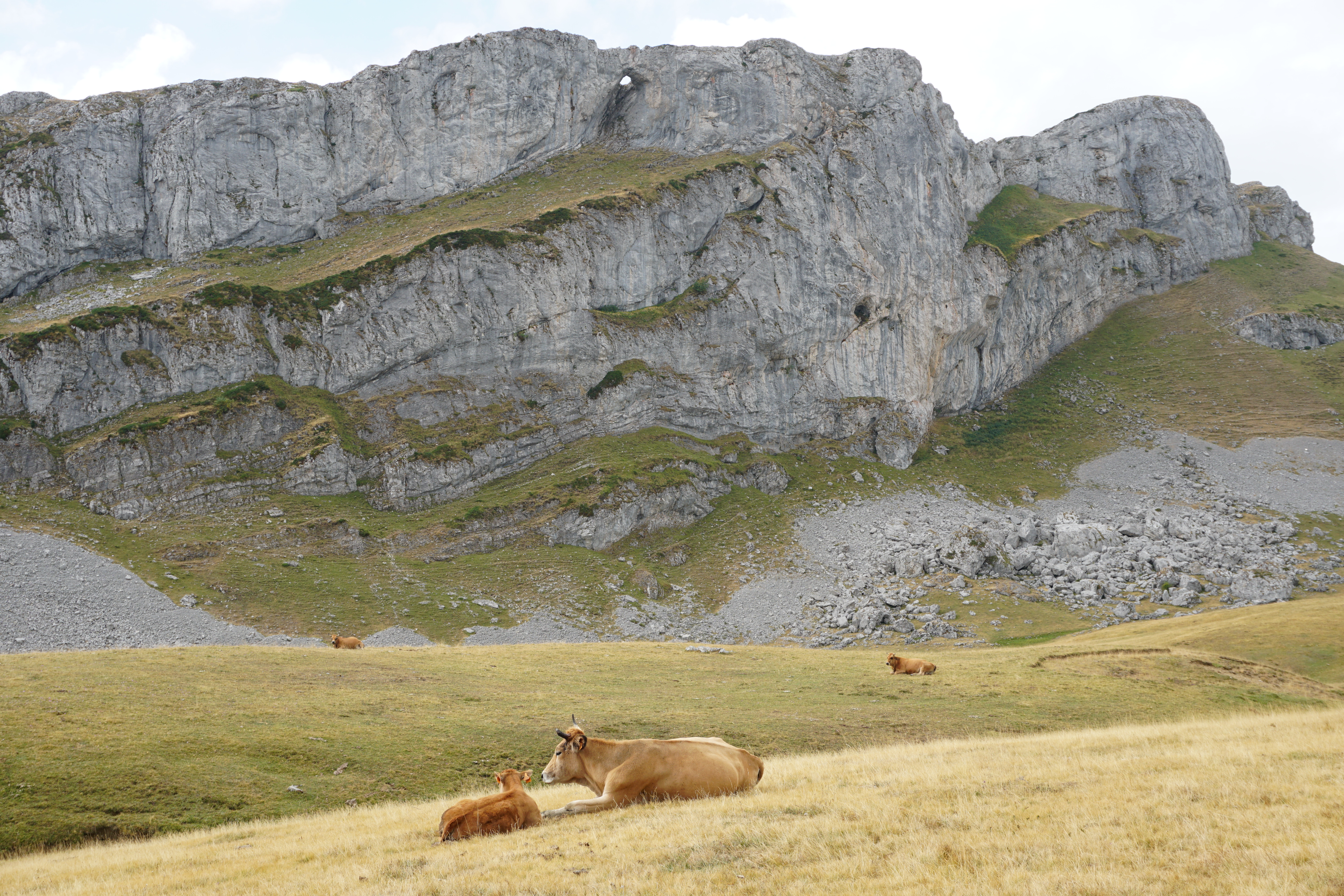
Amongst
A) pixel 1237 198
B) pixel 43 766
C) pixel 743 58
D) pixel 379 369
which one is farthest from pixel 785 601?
pixel 1237 198

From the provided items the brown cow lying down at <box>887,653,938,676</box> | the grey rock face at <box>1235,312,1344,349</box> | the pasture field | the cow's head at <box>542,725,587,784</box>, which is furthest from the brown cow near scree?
the grey rock face at <box>1235,312,1344,349</box>

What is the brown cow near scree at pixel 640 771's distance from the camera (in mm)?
13633

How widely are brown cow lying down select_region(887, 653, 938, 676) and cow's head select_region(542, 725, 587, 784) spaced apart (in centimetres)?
2857

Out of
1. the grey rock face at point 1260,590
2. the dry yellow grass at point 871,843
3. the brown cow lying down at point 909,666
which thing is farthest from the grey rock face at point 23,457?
the grey rock face at point 1260,590

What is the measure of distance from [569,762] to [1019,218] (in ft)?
485

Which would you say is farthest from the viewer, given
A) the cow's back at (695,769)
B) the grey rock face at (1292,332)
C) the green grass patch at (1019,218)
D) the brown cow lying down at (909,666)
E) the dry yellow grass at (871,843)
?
the green grass patch at (1019,218)

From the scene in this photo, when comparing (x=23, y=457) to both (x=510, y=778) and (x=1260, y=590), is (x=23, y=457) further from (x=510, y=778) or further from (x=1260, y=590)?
(x=1260, y=590)

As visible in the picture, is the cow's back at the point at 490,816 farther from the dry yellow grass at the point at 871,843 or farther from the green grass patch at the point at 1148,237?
the green grass patch at the point at 1148,237

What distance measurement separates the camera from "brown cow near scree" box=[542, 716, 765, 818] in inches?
537

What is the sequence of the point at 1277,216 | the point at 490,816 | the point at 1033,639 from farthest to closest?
the point at 1277,216 → the point at 1033,639 → the point at 490,816

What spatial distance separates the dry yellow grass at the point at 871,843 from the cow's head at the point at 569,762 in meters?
1.30

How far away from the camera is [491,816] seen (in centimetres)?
1266

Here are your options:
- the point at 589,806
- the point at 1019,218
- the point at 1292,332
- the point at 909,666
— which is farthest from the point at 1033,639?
the point at 1019,218

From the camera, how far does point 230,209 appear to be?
346 ft
